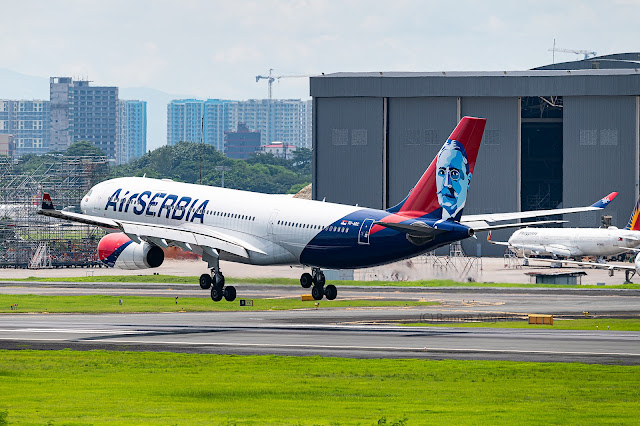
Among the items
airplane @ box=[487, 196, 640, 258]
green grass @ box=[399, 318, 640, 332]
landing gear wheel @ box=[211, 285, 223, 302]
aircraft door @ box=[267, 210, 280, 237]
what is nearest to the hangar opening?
airplane @ box=[487, 196, 640, 258]

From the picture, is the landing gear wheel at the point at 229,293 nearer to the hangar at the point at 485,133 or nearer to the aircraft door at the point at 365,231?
the aircraft door at the point at 365,231

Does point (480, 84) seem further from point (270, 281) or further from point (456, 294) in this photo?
point (270, 281)

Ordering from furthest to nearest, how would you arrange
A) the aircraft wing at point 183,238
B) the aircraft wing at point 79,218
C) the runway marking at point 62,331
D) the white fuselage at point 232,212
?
1. the aircraft wing at point 183,238
2. the white fuselage at point 232,212
3. the aircraft wing at point 79,218
4. the runway marking at point 62,331

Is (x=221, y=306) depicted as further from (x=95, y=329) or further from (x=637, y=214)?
(x=637, y=214)

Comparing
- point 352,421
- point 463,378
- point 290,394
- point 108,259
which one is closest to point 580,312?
point 108,259

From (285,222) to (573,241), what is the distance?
259 feet

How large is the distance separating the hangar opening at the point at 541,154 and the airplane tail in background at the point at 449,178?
9738 centimetres

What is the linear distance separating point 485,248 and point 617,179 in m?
20.0

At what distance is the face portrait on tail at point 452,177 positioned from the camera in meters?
66.9

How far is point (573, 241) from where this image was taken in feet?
474

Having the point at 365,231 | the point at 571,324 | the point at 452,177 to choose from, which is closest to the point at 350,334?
the point at 365,231

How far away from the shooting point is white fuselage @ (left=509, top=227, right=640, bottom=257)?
13838 cm

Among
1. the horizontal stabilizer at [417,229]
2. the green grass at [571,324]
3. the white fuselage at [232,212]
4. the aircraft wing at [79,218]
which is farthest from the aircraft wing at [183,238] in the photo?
the green grass at [571,324]

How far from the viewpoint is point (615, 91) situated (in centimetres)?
15225
